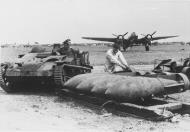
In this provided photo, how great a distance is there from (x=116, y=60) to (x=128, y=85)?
1.80 m

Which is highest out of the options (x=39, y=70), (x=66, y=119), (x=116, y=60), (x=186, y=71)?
(x=116, y=60)

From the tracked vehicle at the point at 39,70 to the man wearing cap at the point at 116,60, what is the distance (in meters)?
2.19

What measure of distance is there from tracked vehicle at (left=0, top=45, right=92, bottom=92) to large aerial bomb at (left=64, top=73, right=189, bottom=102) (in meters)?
2.32

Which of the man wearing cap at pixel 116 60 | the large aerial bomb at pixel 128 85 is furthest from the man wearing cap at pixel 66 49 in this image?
the large aerial bomb at pixel 128 85

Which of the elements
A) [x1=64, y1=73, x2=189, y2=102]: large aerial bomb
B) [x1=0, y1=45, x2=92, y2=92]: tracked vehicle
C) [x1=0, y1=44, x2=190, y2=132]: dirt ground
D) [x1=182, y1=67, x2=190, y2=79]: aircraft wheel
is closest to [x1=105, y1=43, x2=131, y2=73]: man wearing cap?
[x1=64, y1=73, x2=189, y2=102]: large aerial bomb

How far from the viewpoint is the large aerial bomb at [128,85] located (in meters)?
8.23

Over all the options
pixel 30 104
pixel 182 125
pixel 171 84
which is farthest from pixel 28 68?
pixel 182 125

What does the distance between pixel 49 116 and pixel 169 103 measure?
269 centimetres

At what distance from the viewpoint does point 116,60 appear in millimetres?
10016

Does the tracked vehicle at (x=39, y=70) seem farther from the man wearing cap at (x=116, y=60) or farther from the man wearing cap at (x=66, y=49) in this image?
the man wearing cap at (x=116, y=60)

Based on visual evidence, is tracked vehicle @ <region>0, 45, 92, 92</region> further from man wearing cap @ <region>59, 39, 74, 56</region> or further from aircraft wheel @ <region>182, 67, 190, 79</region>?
aircraft wheel @ <region>182, 67, 190, 79</region>

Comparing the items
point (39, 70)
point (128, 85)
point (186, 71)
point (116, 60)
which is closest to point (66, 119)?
point (128, 85)

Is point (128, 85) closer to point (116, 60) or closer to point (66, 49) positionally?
point (116, 60)

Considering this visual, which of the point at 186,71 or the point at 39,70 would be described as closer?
the point at 39,70
